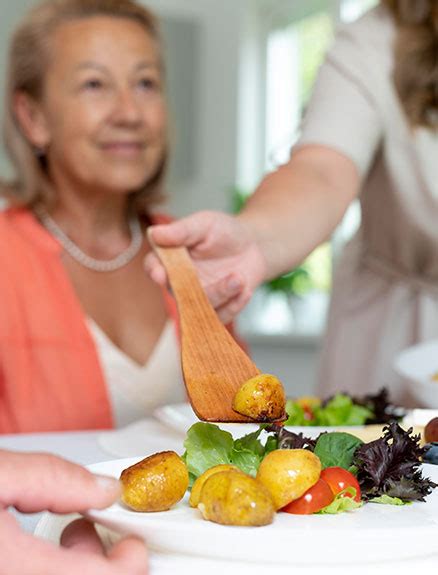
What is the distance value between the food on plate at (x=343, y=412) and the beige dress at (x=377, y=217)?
0.30m

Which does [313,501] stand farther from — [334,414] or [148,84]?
[148,84]

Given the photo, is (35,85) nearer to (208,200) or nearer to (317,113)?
(317,113)

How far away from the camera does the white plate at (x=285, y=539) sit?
585 millimetres

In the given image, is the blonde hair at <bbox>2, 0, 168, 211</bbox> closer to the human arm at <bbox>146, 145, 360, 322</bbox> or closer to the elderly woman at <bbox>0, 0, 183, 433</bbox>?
the elderly woman at <bbox>0, 0, 183, 433</bbox>

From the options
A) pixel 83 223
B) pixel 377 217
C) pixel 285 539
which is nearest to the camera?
pixel 285 539

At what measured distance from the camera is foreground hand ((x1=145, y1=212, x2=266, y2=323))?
133cm

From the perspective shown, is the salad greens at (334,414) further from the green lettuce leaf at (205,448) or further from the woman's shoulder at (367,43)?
the woman's shoulder at (367,43)

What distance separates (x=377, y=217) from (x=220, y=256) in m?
0.69

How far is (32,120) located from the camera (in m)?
2.57

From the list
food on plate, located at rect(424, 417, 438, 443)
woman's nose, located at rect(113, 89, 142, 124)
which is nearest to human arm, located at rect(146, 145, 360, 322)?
food on plate, located at rect(424, 417, 438, 443)

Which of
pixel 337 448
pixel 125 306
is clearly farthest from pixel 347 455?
pixel 125 306

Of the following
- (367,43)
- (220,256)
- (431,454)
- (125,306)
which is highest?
(367,43)

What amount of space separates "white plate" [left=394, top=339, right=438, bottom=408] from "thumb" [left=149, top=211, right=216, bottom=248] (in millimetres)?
345

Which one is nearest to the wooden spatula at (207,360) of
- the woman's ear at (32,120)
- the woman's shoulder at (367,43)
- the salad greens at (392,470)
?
the salad greens at (392,470)
